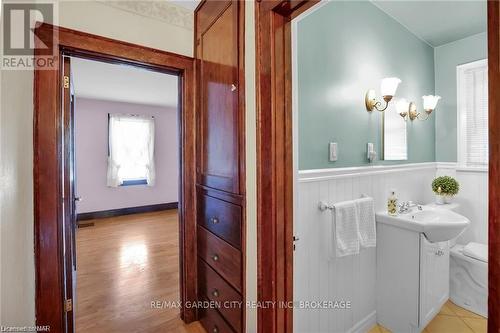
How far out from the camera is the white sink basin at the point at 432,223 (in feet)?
5.65

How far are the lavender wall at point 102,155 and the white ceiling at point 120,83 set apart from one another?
1.10 ft

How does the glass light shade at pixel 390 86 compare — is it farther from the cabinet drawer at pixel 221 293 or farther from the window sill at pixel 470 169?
the cabinet drawer at pixel 221 293

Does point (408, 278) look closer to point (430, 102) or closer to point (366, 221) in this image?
point (366, 221)

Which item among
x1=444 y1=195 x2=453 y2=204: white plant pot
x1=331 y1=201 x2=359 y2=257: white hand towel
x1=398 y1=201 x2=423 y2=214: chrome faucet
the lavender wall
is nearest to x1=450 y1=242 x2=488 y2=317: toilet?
x1=444 y1=195 x2=453 y2=204: white plant pot

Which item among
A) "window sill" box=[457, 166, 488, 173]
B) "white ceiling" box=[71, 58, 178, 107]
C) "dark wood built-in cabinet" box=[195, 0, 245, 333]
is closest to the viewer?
"dark wood built-in cabinet" box=[195, 0, 245, 333]

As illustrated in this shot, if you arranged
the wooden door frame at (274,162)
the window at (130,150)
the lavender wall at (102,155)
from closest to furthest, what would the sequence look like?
the wooden door frame at (274,162) < the lavender wall at (102,155) < the window at (130,150)

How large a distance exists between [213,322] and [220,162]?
3.72 feet

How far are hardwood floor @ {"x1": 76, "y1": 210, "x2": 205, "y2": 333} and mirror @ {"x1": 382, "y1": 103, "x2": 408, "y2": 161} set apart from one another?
212 centimetres

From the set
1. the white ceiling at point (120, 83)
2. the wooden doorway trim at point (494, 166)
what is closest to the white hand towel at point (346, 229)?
the wooden doorway trim at point (494, 166)

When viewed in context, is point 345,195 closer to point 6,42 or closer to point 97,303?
point 6,42

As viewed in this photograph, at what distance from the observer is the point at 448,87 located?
2596mm

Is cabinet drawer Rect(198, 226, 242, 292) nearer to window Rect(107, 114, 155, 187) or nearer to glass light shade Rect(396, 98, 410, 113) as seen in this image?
glass light shade Rect(396, 98, 410, 113)

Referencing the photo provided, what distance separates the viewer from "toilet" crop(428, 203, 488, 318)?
82.0 inches
